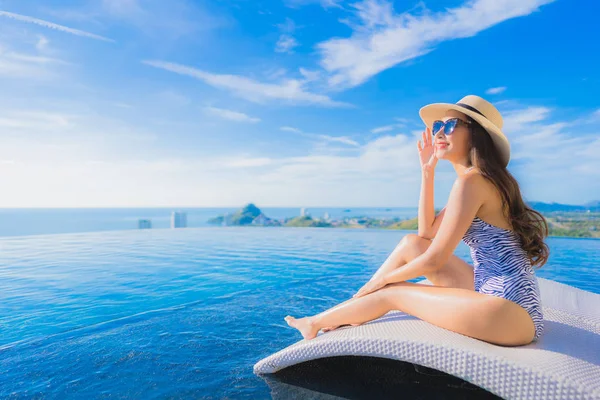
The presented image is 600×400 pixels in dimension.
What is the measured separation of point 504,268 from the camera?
2287mm

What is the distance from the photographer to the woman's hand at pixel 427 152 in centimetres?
318

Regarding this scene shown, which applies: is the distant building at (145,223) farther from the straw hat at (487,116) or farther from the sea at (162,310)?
the straw hat at (487,116)

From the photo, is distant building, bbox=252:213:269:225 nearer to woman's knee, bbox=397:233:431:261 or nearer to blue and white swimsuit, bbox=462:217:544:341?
woman's knee, bbox=397:233:431:261

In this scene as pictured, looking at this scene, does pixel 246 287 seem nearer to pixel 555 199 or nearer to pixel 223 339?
pixel 223 339

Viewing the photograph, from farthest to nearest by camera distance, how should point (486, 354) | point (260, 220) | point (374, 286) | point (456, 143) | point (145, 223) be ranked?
1. point (260, 220)
2. point (145, 223)
3. point (374, 286)
4. point (456, 143)
5. point (486, 354)

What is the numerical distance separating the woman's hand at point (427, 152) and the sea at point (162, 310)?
195cm

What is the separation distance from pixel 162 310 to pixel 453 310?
361 centimetres

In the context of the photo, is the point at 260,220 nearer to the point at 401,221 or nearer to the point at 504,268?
the point at 401,221

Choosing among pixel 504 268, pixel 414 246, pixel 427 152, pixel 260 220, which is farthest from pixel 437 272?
pixel 260 220

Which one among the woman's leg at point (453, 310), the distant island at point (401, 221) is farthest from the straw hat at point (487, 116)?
the distant island at point (401, 221)

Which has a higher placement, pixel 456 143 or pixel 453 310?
pixel 456 143

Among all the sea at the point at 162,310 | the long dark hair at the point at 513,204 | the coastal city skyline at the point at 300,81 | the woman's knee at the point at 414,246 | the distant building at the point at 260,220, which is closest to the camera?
the long dark hair at the point at 513,204

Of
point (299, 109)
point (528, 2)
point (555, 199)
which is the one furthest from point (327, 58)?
point (555, 199)

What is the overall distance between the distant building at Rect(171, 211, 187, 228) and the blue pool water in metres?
9.22
